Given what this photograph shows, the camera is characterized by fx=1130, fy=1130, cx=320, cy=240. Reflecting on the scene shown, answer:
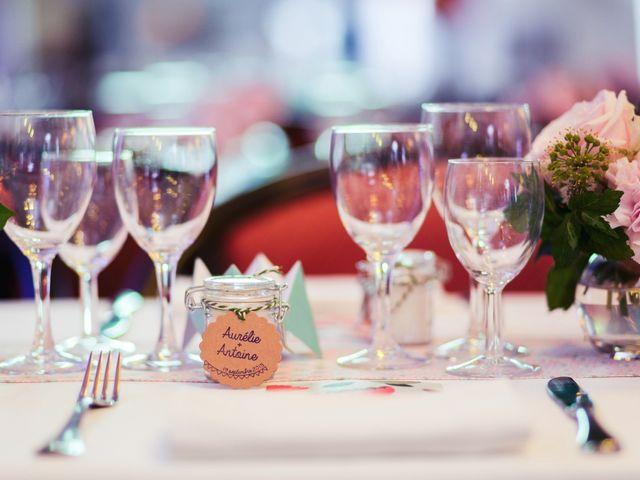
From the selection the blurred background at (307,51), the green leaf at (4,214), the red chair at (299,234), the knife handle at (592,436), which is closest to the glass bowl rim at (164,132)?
the green leaf at (4,214)

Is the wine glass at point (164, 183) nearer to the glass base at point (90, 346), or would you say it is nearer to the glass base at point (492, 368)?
the glass base at point (90, 346)

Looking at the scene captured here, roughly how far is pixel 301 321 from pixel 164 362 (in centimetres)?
15

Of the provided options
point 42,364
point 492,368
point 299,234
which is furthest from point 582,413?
point 299,234

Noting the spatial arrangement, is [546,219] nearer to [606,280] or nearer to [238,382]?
[606,280]

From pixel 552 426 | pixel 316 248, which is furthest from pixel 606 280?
pixel 316 248

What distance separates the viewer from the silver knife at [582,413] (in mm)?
812

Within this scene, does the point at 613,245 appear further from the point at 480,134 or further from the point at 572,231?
the point at 480,134

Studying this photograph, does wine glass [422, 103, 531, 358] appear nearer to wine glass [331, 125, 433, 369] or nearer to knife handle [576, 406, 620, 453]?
wine glass [331, 125, 433, 369]

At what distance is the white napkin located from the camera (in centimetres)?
79

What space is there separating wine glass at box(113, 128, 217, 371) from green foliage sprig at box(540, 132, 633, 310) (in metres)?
0.35

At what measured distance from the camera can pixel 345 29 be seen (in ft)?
24.4

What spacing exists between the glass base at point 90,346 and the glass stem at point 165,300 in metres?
0.07

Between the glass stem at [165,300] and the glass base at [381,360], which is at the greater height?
the glass stem at [165,300]

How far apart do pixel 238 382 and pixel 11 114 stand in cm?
35
